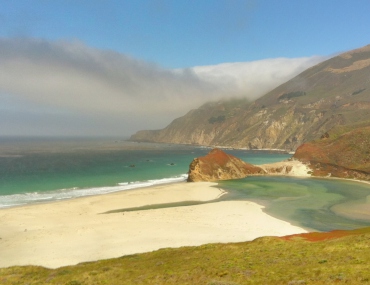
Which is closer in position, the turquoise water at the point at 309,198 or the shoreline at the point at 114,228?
the shoreline at the point at 114,228

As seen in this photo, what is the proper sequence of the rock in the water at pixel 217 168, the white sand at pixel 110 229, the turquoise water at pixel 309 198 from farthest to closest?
the rock in the water at pixel 217 168, the turquoise water at pixel 309 198, the white sand at pixel 110 229

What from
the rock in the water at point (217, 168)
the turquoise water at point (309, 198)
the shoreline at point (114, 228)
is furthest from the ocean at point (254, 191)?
the shoreline at point (114, 228)

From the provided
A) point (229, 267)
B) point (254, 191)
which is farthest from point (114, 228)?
point (254, 191)

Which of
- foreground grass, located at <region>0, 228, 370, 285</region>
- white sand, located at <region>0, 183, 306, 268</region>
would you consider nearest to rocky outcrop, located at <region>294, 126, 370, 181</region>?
white sand, located at <region>0, 183, 306, 268</region>

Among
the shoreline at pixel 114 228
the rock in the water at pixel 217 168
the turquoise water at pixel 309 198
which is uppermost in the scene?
the rock in the water at pixel 217 168

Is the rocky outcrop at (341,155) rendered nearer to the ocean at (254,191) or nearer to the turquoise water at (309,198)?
the turquoise water at (309,198)

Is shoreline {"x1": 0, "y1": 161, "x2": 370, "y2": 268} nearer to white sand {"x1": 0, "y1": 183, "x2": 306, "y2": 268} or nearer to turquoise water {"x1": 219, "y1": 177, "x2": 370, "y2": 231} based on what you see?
white sand {"x1": 0, "y1": 183, "x2": 306, "y2": 268}

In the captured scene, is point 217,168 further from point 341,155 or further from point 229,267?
point 229,267
